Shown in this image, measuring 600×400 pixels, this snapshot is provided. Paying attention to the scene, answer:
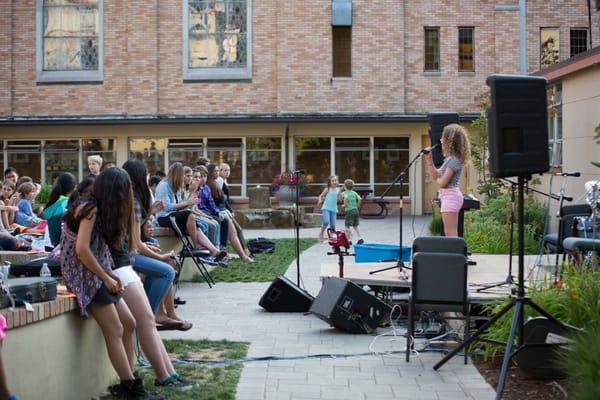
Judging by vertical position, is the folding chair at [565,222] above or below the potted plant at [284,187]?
below

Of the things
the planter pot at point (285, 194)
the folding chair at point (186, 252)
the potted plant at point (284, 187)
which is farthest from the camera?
the potted plant at point (284, 187)

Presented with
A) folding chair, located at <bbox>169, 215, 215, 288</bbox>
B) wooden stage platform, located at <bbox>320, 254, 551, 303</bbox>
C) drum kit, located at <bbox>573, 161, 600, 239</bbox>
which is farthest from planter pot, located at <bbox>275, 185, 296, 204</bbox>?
drum kit, located at <bbox>573, 161, 600, 239</bbox>

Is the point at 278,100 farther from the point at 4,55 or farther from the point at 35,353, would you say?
the point at 35,353

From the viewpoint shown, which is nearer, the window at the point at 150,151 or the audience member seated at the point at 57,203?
the audience member seated at the point at 57,203

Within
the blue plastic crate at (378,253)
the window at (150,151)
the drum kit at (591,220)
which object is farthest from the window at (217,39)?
the drum kit at (591,220)

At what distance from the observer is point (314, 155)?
33.9m

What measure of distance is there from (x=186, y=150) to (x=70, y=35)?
5876mm

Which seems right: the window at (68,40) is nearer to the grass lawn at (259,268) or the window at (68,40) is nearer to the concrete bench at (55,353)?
the grass lawn at (259,268)

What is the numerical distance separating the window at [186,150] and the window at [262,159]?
1762mm

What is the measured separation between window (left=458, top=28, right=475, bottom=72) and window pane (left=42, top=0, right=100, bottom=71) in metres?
13.0

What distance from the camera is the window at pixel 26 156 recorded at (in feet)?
113

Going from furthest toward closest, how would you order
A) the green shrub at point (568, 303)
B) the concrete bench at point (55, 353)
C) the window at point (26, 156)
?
the window at point (26, 156)
the green shrub at point (568, 303)
the concrete bench at point (55, 353)

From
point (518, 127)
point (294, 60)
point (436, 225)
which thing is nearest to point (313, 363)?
point (518, 127)

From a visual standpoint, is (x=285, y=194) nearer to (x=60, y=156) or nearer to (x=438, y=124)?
(x=60, y=156)
